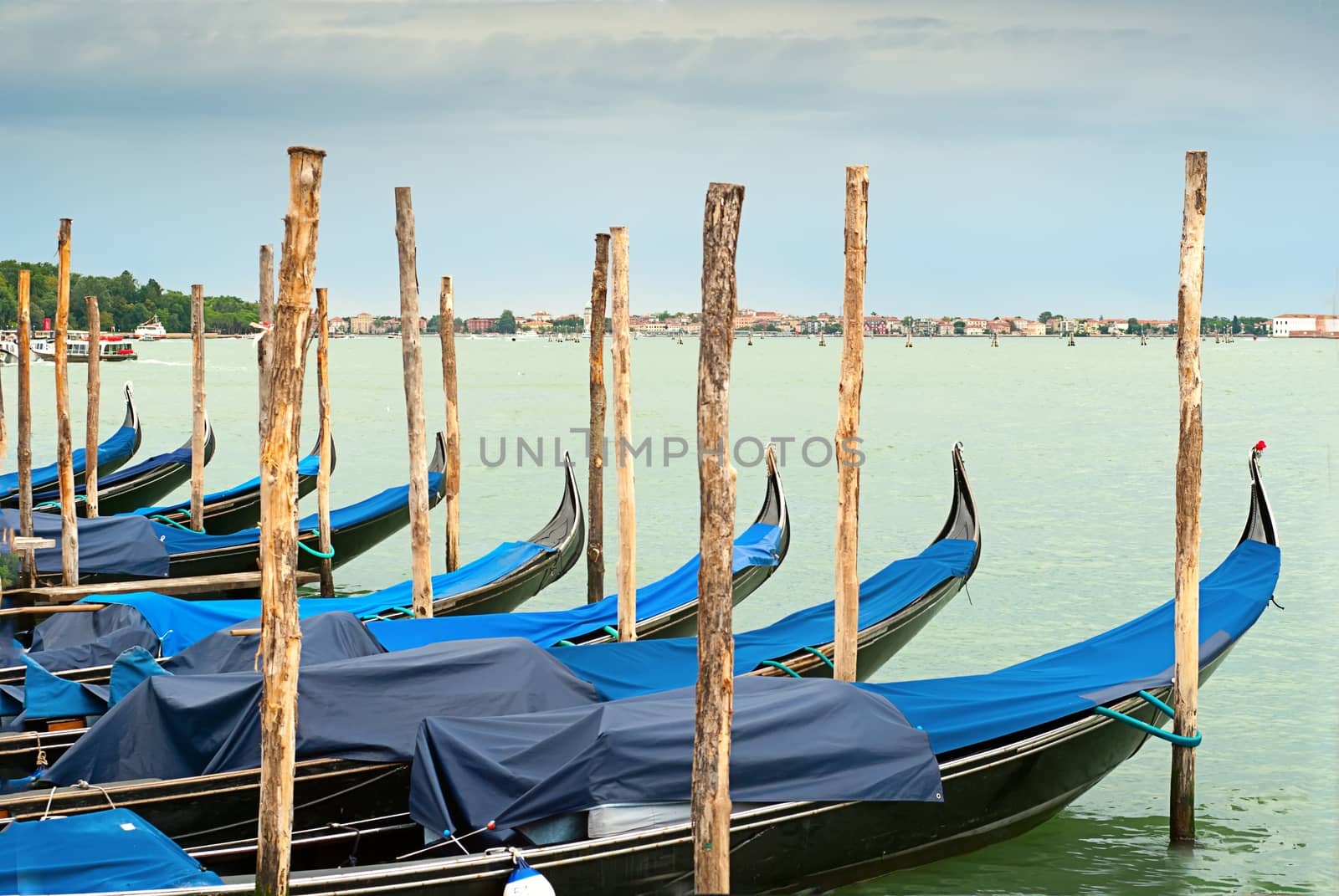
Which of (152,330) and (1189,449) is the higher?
(152,330)

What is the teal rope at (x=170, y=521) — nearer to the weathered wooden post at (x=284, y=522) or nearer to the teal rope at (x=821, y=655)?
the teal rope at (x=821, y=655)

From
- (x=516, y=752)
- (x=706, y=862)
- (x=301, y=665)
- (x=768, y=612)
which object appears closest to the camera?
(x=706, y=862)

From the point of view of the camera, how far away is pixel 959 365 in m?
83.5

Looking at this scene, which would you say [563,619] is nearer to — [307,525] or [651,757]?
[651,757]

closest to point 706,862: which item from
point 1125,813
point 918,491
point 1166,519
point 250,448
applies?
point 1125,813

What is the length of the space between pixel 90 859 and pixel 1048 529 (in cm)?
1395

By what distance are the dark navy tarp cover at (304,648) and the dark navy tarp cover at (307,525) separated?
381 cm

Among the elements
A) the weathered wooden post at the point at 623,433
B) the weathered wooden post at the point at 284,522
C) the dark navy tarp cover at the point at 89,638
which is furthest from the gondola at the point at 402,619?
the weathered wooden post at the point at 284,522

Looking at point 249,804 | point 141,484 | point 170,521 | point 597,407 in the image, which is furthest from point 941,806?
point 141,484

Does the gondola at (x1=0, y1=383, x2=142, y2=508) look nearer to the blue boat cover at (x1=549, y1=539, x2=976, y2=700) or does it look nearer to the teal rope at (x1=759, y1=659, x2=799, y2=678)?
the blue boat cover at (x1=549, y1=539, x2=976, y2=700)

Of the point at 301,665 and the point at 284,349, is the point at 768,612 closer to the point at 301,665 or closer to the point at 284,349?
the point at 301,665

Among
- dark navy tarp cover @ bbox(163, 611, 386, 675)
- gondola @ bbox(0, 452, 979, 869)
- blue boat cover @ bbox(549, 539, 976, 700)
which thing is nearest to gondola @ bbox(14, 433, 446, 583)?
dark navy tarp cover @ bbox(163, 611, 386, 675)

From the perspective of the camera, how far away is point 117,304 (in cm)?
7131

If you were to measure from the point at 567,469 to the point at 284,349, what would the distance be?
5.90 metres
